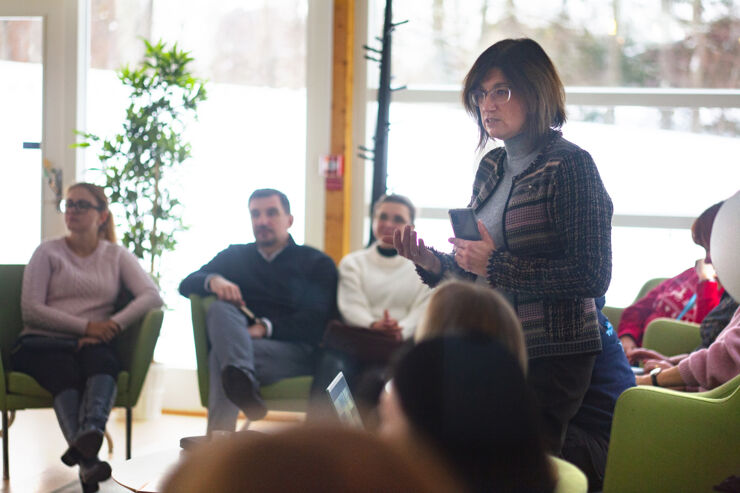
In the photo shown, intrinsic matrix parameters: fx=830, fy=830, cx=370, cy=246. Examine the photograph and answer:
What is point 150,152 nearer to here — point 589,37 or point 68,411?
point 68,411

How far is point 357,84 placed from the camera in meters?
5.12

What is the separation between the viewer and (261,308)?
4129 millimetres

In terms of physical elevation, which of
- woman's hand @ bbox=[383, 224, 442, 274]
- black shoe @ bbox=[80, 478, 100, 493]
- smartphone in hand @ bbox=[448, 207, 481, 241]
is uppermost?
smartphone in hand @ bbox=[448, 207, 481, 241]

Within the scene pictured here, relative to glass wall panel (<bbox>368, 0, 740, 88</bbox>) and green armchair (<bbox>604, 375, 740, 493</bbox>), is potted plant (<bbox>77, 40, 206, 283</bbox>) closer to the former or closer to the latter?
glass wall panel (<bbox>368, 0, 740, 88</bbox>)

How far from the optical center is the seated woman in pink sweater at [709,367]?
231cm

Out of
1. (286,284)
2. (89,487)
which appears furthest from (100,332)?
(286,284)

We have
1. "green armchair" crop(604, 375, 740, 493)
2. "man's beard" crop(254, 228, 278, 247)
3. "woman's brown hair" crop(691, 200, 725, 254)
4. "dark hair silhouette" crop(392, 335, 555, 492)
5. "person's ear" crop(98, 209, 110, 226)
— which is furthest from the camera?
"man's beard" crop(254, 228, 278, 247)

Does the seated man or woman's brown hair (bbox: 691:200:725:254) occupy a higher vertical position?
woman's brown hair (bbox: 691:200:725:254)

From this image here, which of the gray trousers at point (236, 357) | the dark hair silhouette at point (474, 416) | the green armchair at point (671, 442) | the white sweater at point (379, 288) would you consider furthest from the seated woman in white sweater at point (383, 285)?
the dark hair silhouette at point (474, 416)

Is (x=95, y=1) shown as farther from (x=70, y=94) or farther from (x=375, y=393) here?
(x=375, y=393)

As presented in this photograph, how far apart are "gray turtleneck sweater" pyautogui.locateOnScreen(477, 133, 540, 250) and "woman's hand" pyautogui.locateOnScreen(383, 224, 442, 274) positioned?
0.14 meters

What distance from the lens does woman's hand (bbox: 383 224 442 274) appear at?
1.85 meters

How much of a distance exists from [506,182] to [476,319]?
74cm

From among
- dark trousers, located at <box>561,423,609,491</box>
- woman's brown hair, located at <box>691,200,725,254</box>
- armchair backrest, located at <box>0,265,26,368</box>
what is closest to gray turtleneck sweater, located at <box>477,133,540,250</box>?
dark trousers, located at <box>561,423,609,491</box>
